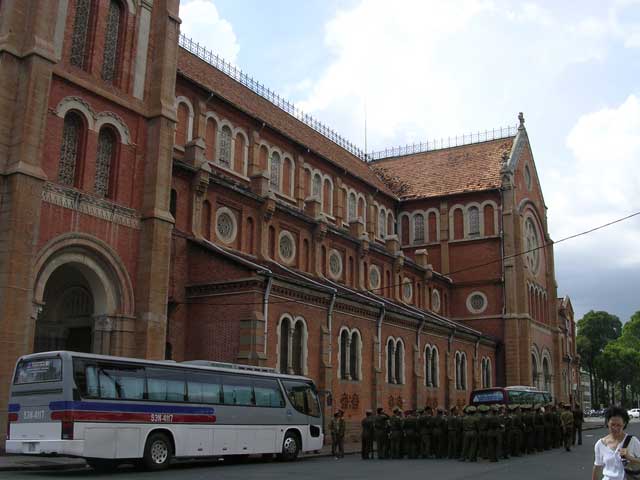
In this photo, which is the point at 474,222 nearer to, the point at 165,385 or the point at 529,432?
the point at 529,432

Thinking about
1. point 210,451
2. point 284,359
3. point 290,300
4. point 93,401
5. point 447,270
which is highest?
point 447,270

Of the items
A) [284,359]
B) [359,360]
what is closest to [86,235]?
[284,359]

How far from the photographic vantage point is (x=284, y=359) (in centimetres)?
2764

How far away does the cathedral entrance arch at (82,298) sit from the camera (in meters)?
21.5

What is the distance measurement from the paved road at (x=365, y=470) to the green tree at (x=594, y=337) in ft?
267

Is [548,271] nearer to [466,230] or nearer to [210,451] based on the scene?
[466,230]

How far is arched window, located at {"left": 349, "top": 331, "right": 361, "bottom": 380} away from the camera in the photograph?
105 feet

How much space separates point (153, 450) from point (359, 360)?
16067 millimetres

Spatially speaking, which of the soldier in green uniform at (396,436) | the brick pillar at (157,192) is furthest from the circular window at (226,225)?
the soldier in green uniform at (396,436)

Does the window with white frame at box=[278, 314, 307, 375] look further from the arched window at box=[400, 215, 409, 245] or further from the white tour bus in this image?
the arched window at box=[400, 215, 409, 245]

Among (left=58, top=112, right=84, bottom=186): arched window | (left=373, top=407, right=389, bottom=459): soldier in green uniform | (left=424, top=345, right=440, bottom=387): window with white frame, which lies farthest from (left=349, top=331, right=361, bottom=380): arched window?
(left=58, top=112, right=84, bottom=186): arched window

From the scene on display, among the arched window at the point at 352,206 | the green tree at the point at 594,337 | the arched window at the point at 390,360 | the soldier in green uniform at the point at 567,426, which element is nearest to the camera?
the soldier in green uniform at the point at 567,426

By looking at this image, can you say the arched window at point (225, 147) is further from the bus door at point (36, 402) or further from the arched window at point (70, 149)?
the bus door at point (36, 402)

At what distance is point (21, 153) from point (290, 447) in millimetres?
11672
